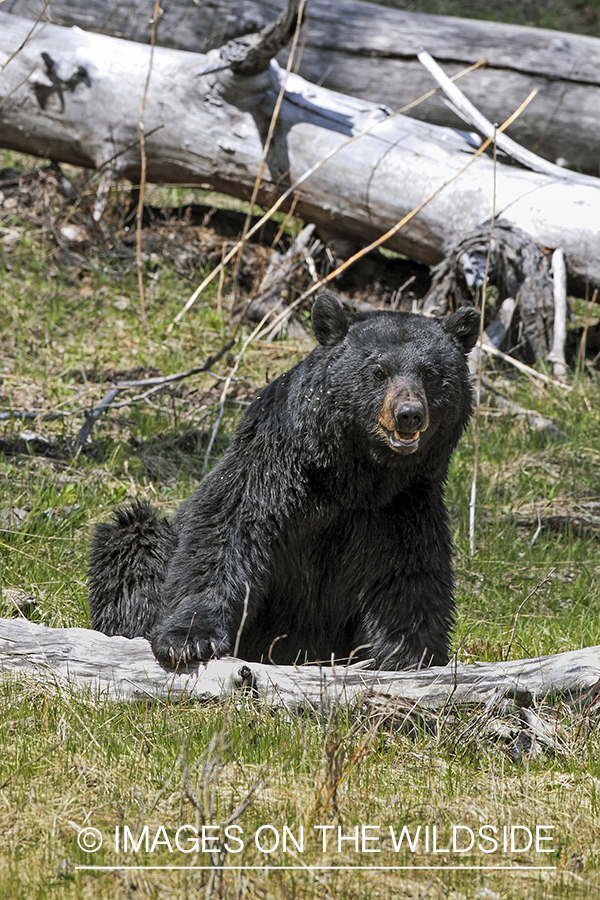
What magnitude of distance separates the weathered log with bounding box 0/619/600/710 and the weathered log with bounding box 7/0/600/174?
651 cm

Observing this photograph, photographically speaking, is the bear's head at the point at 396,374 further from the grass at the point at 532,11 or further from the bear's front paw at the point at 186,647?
the grass at the point at 532,11

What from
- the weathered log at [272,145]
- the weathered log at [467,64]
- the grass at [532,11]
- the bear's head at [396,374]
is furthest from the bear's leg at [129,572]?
the grass at [532,11]

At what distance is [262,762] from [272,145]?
547 cm

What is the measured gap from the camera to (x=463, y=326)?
11.8 feet

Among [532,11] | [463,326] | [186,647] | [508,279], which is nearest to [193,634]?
[186,647]

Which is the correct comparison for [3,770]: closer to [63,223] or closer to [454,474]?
[454,474]

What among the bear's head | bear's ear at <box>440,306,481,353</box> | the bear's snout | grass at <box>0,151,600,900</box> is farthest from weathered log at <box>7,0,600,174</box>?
the bear's snout

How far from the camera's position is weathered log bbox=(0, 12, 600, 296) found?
6.97 meters

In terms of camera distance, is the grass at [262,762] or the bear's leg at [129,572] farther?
the bear's leg at [129,572]

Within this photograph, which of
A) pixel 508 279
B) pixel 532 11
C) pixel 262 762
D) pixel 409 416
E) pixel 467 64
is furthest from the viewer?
pixel 532 11

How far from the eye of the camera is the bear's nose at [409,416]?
318cm

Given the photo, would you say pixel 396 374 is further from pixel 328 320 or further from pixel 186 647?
pixel 186 647

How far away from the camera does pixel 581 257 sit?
685 cm

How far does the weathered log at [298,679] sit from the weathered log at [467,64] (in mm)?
6511
